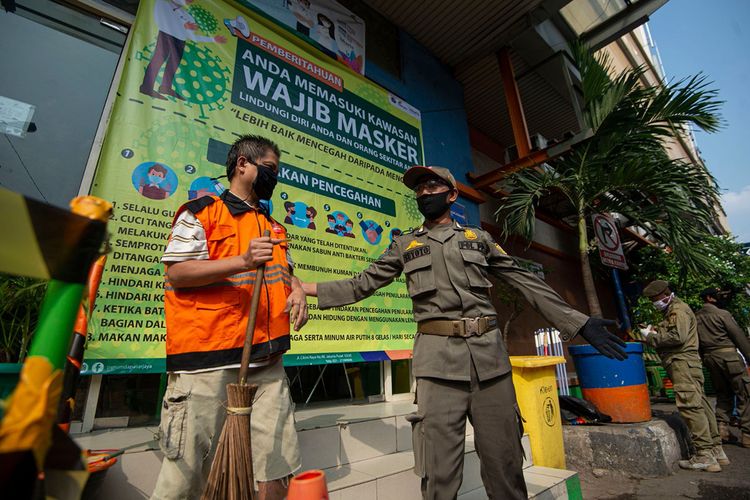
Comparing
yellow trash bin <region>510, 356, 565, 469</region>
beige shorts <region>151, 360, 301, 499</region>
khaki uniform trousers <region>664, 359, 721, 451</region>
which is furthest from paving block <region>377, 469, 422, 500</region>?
khaki uniform trousers <region>664, 359, 721, 451</region>

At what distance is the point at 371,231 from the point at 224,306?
2.61 meters

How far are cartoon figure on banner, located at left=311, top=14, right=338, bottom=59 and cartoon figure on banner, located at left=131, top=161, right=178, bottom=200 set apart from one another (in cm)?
254

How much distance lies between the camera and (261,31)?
3578 mm

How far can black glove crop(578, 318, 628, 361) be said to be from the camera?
170 cm

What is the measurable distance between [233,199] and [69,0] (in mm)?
2615

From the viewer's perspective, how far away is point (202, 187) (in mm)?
2785

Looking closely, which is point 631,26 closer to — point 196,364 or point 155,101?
point 155,101

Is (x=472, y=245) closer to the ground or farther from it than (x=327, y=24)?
closer to the ground

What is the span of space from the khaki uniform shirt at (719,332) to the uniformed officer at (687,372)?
0.86m

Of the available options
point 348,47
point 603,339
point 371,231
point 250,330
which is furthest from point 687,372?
point 348,47

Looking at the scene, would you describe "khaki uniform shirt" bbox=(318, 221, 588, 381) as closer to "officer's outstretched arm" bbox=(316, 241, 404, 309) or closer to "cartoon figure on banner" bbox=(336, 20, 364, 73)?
"officer's outstretched arm" bbox=(316, 241, 404, 309)

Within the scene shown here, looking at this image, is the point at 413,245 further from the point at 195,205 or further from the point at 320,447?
the point at 320,447

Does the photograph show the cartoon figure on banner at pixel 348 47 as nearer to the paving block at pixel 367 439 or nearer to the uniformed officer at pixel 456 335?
the uniformed officer at pixel 456 335

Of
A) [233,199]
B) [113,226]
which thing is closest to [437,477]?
[233,199]
